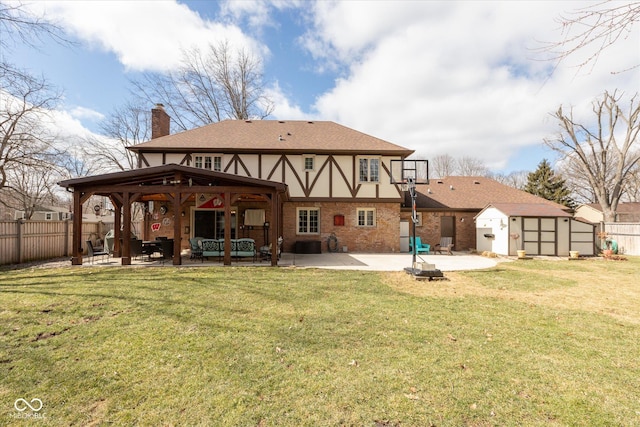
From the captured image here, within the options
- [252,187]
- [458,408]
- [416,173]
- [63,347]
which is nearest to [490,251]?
[416,173]

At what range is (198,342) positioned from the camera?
3.86m

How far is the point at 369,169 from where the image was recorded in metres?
15.2

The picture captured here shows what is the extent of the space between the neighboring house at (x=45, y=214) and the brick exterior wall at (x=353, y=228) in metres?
16.8

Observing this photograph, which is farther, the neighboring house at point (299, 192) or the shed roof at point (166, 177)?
the neighboring house at point (299, 192)

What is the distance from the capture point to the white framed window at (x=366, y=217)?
15.1 meters

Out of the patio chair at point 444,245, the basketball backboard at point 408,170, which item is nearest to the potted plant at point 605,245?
the patio chair at point 444,245

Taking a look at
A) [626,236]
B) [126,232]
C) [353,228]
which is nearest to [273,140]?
[353,228]

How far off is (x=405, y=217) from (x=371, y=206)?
259 cm

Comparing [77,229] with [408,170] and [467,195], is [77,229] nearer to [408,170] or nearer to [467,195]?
[408,170]

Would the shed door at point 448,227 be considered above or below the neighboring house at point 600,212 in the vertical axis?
below

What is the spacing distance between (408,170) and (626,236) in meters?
13.3

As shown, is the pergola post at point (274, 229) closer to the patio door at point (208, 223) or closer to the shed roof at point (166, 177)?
the shed roof at point (166, 177)

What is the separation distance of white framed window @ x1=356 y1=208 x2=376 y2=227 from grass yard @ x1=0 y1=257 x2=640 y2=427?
8431mm

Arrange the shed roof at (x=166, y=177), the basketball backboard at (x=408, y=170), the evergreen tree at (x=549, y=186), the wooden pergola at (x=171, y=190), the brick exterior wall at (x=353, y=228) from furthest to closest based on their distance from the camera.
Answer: the evergreen tree at (x=549, y=186)
the brick exterior wall at (x=353, y=228)
the basketball backboard at (x=408, y=170)
the wooden pergola at (x=171, y=190)
the shed roof at (x=166, y=177)
